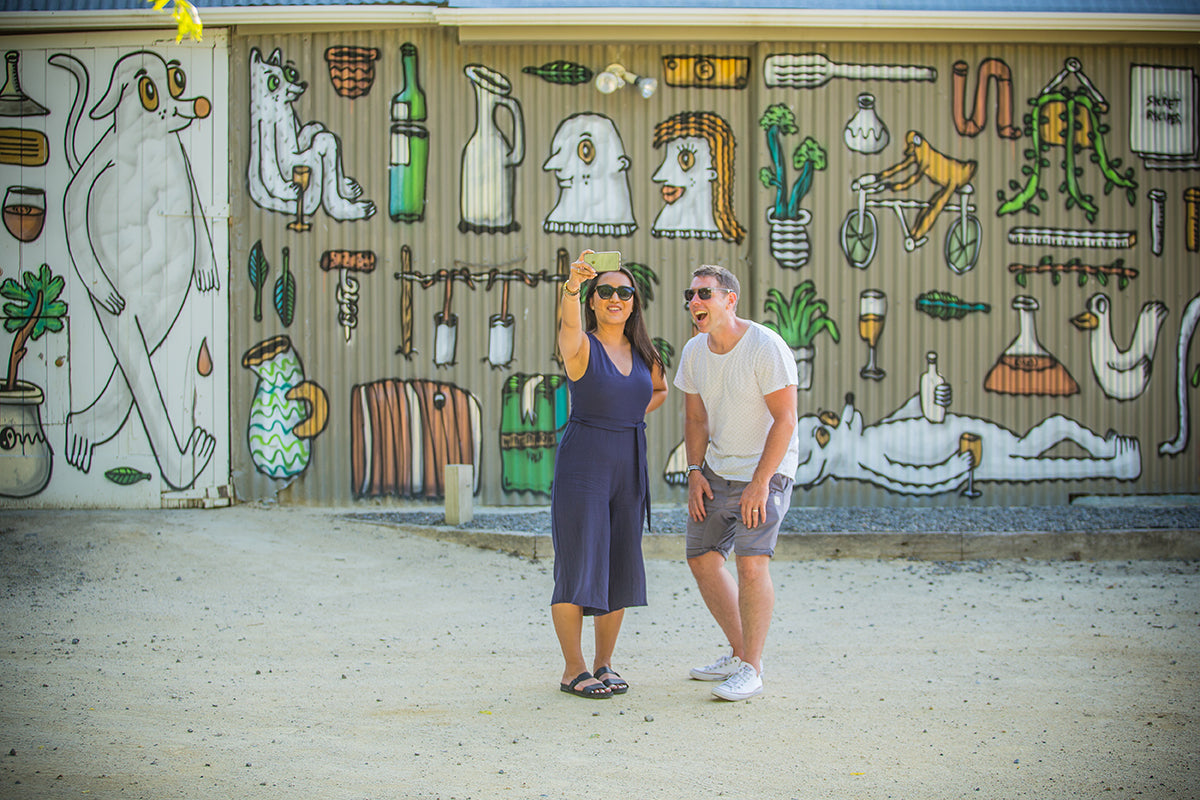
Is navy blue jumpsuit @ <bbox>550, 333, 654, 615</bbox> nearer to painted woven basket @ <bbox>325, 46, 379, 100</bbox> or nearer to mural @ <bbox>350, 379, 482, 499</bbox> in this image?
mural @ <bbox>350, 379, 482, 499</bbox>

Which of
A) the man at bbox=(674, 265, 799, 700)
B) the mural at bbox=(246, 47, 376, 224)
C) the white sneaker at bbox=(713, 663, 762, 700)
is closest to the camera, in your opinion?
the white sneaker at bbox=(713, 663, 762, 700)

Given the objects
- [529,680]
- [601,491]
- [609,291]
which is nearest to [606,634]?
[529,680]

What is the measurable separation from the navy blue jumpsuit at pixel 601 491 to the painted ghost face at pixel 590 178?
5350mm

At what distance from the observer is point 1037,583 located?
745 cm

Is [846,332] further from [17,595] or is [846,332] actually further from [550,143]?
[17,595]

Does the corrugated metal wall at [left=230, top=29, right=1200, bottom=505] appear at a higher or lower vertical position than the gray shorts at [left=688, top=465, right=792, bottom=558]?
higher

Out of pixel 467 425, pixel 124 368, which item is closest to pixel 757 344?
pixel 467 425

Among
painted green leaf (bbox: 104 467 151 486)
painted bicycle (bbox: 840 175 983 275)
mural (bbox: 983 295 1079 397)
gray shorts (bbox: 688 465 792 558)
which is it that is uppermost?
painted bicycle (bbox: 840 175 983 275)

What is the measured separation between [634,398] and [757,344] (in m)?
0.61

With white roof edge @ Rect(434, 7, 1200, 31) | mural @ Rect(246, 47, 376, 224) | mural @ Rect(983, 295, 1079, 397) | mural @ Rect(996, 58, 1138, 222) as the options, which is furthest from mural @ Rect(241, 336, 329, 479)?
mural @ Rect(996, 58, 1138, 222)

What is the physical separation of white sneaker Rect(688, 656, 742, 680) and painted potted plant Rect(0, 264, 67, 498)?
7100 millimetres

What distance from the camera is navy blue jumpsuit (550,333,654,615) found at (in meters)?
4.81

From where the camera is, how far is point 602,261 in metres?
4.77

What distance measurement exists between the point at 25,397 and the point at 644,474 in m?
7.11
